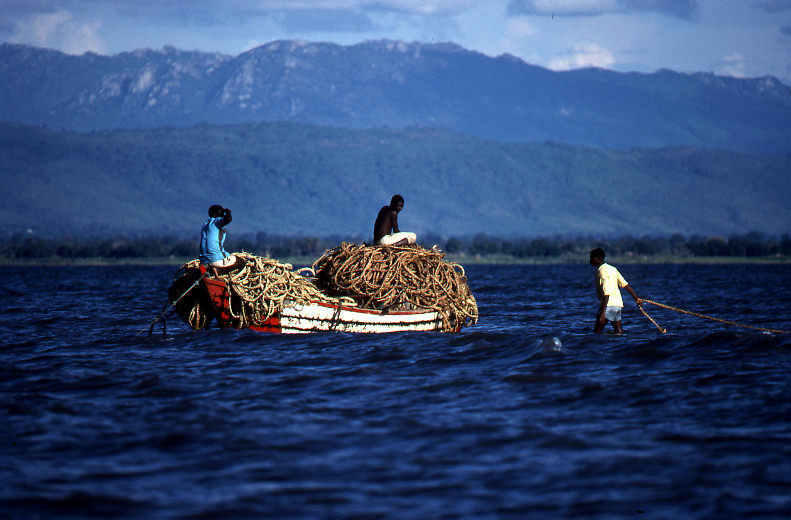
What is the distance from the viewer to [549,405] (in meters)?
14.0

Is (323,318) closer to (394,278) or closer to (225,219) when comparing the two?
(394,278)

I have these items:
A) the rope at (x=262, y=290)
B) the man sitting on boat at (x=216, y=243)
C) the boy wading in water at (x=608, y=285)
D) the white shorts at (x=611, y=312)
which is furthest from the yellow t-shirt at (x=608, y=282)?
the man sitting on boat at (x=216, y=243)

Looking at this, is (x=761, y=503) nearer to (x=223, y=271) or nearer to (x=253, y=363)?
(x=253, y=363)

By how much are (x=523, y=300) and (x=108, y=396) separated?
28976 mm

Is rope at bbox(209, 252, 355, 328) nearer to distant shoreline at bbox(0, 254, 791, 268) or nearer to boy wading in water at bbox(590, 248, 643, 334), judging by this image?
boy wading in water at bbox(590, 248, 643, 334)

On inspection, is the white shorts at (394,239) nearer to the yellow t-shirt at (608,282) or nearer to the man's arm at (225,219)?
the man's arm at (225,219)

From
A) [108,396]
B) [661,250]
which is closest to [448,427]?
[108,396]

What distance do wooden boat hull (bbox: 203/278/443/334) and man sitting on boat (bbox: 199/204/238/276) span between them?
577 millimetres

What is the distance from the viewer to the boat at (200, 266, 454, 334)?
21328mm

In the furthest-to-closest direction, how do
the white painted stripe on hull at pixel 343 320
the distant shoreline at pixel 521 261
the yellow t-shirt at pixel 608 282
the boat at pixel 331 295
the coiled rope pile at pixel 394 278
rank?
the distant shoreline at pixel 521 261, the coiled rope pile at pixel 394 278, the white painted stripe on hull at pixel 343 320, the boat at pixel 331 295, the yellow t-shirt at pixel 608 282

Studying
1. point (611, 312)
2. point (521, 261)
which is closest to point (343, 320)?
point (611, 312)

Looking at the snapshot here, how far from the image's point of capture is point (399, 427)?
12.6m

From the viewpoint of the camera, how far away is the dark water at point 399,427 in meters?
9.70

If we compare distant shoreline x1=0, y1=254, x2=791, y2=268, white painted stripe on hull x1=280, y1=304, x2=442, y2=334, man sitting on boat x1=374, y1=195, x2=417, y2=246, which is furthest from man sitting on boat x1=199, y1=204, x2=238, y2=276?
distant shoreline x1=0, y1=254, x2=791, y2=268
